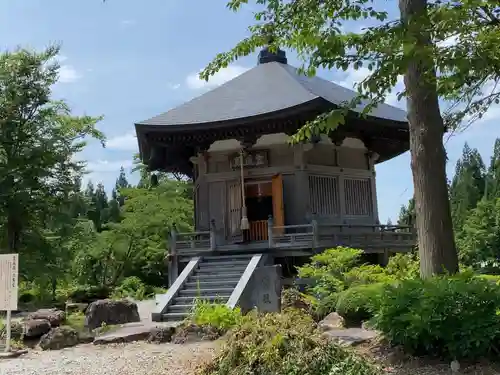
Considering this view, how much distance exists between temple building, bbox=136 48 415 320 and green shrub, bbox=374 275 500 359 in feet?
26.5

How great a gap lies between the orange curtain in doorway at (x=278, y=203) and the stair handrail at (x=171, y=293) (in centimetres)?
277

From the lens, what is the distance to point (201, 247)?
53.3 ft

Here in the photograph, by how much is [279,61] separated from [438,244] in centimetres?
1423

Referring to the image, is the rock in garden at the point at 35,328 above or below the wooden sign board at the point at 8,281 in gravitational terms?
below

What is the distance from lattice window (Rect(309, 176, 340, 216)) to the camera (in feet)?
55.4

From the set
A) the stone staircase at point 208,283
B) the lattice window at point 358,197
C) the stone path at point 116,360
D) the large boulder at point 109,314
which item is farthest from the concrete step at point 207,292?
the lattice window at point 358,197

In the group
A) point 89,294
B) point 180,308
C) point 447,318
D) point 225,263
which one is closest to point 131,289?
point 89,294

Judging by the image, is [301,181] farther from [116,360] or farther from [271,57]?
[116,360]

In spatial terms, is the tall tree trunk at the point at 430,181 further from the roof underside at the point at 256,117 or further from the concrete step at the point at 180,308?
the roof underside at the point at 256,117

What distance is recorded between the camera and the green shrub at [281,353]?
5461mm

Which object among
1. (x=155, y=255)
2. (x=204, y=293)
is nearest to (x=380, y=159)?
(x=204, y=293)

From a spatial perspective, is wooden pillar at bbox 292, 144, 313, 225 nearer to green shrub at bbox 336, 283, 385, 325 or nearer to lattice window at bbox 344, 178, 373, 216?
lattice window at bbox 344, 178, 373, 216

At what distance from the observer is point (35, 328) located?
1226 centimetres

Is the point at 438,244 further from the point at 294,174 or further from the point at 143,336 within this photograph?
the point at 294,174
